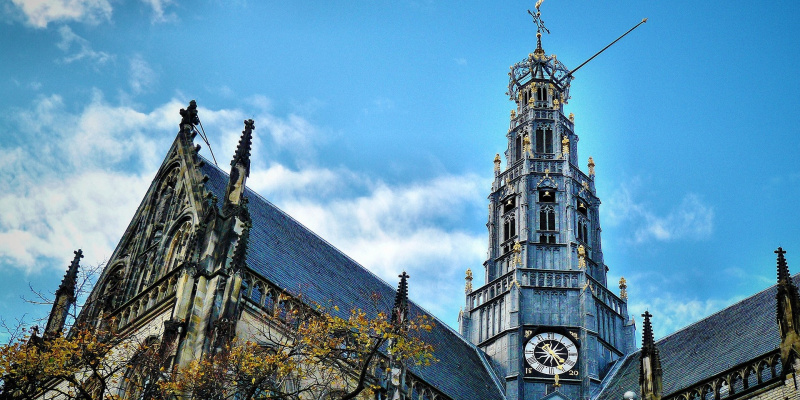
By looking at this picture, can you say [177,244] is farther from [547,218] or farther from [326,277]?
[547,218]

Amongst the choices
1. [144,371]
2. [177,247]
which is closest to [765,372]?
[144,371]

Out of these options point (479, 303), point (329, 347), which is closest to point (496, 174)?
point (479, 303)

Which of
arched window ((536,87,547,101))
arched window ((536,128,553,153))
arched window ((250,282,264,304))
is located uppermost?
arched window ((536,87,547,101))

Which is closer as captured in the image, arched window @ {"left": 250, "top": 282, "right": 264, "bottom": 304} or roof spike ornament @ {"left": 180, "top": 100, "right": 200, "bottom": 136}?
arched window @ {"left": 250, "top": 282, "right": 264, "bottom": 304}

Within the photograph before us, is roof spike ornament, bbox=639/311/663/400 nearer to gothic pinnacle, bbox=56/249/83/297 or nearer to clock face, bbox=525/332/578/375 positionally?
clock face, bbox=525/332/578/375

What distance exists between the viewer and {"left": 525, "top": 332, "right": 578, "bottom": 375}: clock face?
3612 centimetres

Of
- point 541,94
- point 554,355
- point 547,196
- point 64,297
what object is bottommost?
point 64,297

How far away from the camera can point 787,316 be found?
24984 mm

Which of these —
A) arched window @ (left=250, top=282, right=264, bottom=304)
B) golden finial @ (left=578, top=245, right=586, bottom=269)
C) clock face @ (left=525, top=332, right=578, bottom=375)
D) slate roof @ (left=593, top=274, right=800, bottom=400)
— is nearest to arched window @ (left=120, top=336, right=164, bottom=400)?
arched window @ (left=250, top=282, right=264, bottom=304)

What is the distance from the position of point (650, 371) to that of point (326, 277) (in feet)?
38.4

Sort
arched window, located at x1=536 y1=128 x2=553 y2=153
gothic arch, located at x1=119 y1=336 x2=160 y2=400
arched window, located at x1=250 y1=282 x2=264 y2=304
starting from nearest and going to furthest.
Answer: gothic arch, located at x1=119 y1=336 x2=160 y2=400 < arched window, located at x1=250 y1=282 x2=264 y2=304 < arched window, located at x1=536 y1=128 x2=553 y2=153

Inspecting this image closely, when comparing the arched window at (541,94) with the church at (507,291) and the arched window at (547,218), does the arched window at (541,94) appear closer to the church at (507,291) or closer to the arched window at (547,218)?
the church at (507,291)

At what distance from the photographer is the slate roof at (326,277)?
95.8ft

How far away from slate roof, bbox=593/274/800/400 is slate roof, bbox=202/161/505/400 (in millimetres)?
5413
